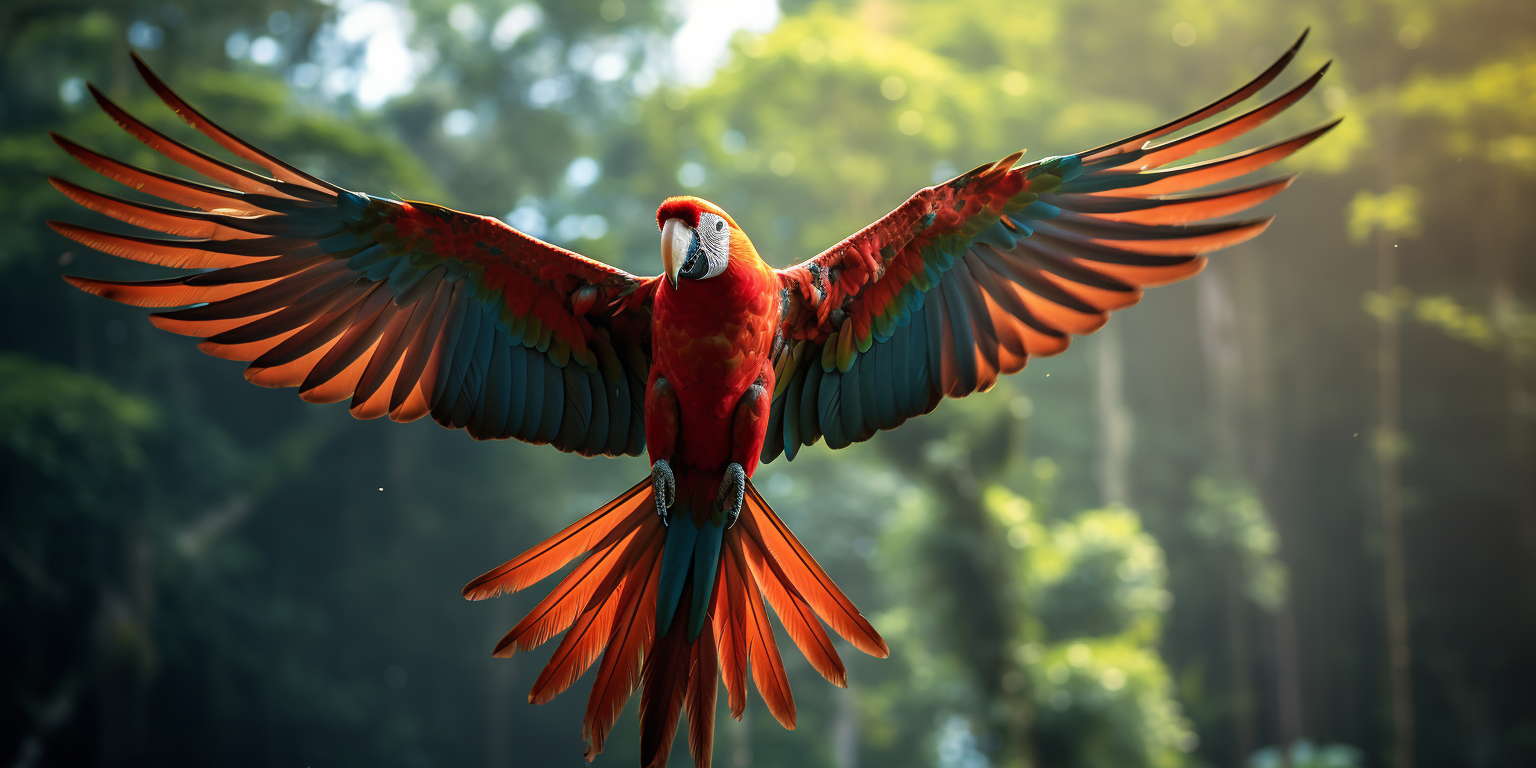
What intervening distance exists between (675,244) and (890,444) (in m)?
4.99

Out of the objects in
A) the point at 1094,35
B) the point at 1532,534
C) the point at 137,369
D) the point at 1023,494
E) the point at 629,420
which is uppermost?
the point at 1094,35

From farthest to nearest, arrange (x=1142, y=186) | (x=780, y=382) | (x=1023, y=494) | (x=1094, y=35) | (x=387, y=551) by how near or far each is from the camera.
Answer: (x=1094, y=35), (x=387, y=551), (x=1023, y=494), (x=780, y=382), (x=1142, y=186)

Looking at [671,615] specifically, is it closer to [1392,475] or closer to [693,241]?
[693,241]

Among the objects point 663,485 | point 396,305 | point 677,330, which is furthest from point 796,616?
point 396,305

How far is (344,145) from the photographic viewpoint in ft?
22.7

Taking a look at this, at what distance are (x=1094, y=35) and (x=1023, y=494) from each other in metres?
5.25

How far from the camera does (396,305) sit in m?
1.44

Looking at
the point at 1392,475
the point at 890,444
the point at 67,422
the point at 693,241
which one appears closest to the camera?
the point at 693,241

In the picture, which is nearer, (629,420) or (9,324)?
(629,420)

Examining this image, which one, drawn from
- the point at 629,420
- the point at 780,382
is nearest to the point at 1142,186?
the point at 780,382

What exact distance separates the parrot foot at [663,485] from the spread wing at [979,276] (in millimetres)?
251

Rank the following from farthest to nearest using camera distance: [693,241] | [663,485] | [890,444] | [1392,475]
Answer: [1392,475] < [890,444] < [663,485] < [693,241]

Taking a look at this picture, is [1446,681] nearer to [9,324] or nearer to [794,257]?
[794,257]

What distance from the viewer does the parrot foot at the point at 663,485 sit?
1304mm
